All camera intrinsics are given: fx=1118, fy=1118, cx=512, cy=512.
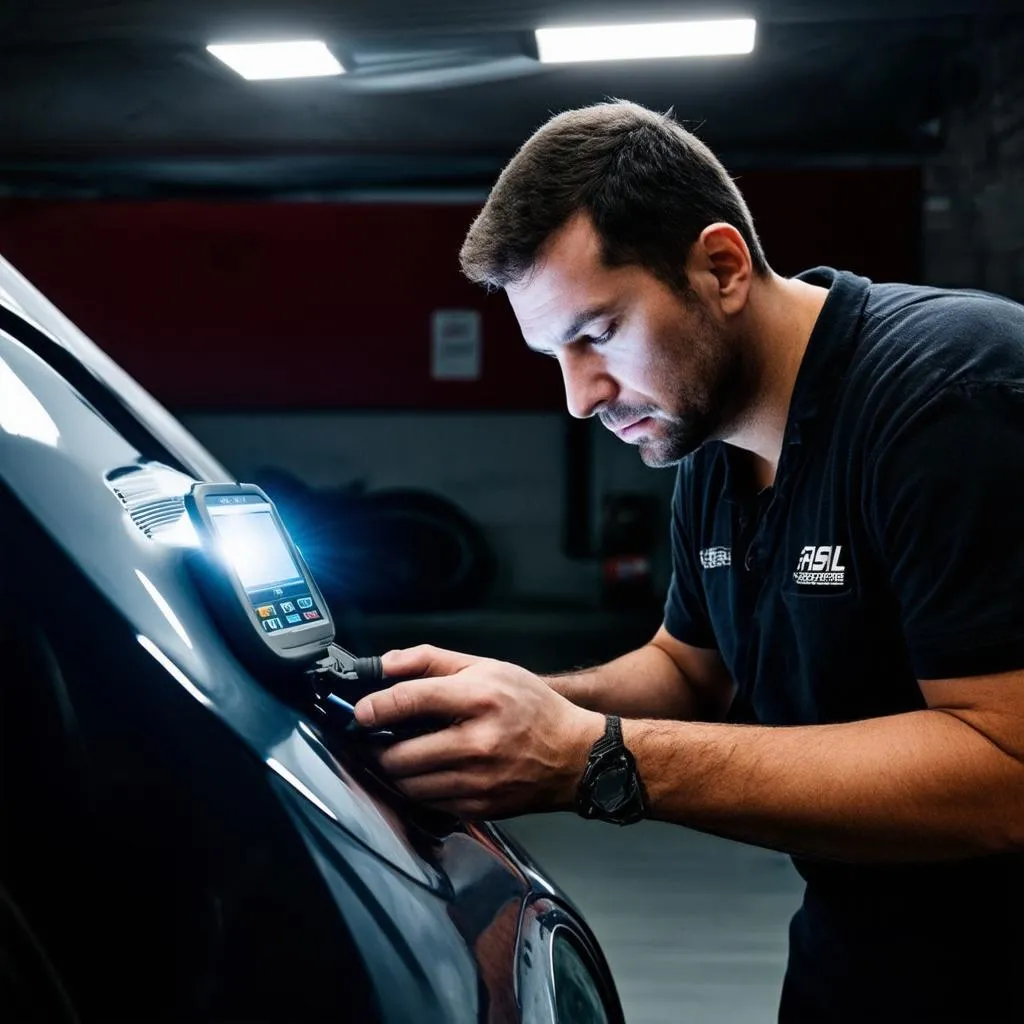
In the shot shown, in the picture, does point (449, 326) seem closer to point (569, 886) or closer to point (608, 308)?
point (569, 886)

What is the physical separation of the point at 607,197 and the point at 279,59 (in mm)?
3946

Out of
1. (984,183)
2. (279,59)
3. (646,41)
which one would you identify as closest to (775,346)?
(646,41)

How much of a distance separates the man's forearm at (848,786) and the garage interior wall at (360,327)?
3.75m

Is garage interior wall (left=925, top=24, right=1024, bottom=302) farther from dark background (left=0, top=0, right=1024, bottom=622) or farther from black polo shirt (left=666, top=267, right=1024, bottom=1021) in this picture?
black polo shirt (left=666, top=267, right=1024, bottom=1021)

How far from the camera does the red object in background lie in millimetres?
4953

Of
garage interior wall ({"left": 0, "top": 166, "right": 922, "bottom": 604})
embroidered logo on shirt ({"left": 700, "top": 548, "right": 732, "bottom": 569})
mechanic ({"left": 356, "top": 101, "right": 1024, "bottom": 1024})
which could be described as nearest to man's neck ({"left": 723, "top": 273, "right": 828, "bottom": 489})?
mechanic ({"left": 356, "top": 101, "right": 1024, "bottom": 1024})

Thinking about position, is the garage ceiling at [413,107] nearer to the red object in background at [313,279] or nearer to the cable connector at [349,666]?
the red object in background at [313,279]

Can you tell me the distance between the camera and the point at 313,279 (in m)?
5.05

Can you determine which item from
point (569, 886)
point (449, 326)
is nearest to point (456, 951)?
point (569, 886)

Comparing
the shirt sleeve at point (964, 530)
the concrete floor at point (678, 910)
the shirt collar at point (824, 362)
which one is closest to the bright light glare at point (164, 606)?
the shirt sleeve at point (964, 530)

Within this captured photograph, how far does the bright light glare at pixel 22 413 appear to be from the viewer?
2.34 feet

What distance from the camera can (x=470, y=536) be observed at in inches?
185

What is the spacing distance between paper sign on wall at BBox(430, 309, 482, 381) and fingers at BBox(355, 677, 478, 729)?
418cm

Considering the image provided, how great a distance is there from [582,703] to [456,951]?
0.70m
